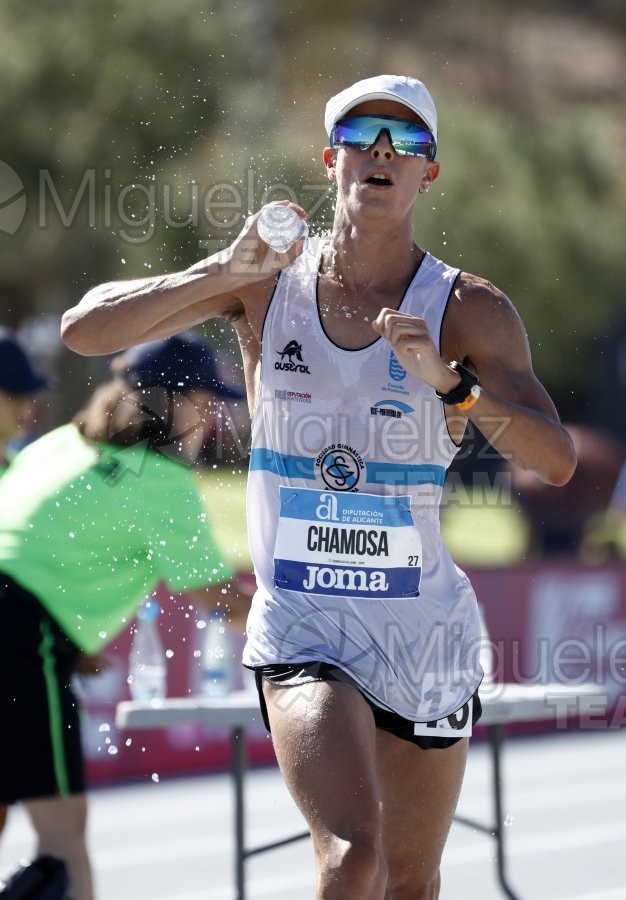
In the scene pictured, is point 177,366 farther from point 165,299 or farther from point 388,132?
point 388,132

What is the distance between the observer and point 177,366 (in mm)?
4254

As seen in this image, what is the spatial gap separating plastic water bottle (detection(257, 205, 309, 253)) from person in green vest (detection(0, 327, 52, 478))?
182cm

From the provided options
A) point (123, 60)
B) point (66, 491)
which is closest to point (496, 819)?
point (66, 491)

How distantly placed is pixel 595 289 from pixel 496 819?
20483 millimetres

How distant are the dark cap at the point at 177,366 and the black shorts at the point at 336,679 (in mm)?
1222

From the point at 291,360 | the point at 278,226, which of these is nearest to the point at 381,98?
the point at 278,226

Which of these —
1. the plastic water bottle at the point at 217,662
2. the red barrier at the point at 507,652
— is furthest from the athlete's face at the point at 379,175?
the red barrier at the point at 507,652

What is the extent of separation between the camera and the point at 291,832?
6.56 m

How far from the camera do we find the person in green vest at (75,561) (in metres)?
3.79

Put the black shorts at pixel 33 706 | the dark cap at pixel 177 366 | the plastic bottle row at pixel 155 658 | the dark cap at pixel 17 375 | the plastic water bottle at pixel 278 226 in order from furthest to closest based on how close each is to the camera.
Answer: the plastic bottle row at pixel 155 658 < the dark cap at pixel 17 375 < the dark cap at pixel 177 366 < the black shorts at pixel 33 706 < the plastic water bottle at pixel 278 226

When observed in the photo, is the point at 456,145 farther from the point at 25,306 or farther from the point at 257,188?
the point at 257,188

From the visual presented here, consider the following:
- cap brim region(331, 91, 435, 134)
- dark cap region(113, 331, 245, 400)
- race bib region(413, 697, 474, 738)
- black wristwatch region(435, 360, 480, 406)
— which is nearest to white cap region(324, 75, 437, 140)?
cap brim region(331, 91, 435, 134)

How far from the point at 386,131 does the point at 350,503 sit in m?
0.83

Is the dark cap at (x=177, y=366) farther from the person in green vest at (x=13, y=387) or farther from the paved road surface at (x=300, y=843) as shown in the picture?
the paved road surface at (x=300, y=843)
